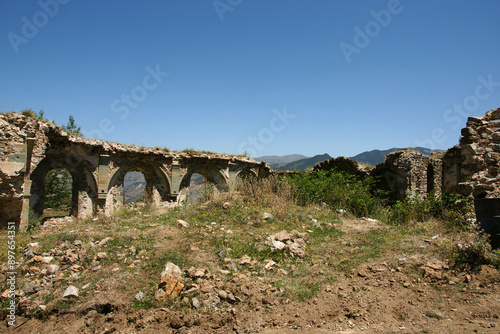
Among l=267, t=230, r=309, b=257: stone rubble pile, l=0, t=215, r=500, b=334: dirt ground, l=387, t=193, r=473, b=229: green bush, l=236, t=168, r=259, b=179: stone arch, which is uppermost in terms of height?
l=236, t=168, r=259, b=179: stone arch

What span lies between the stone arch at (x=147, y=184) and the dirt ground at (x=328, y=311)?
8.82m

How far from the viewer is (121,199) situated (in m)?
13.1

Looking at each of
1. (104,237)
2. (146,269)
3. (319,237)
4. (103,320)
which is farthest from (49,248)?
(319,237)

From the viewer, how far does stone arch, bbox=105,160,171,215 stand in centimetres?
1275

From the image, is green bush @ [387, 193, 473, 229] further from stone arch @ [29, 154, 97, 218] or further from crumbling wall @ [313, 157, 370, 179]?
stone arch @ [29, 154, 97, 218]

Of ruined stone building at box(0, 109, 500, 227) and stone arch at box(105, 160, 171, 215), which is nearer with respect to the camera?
ruined stone building at box(0, 109, 500, 227)

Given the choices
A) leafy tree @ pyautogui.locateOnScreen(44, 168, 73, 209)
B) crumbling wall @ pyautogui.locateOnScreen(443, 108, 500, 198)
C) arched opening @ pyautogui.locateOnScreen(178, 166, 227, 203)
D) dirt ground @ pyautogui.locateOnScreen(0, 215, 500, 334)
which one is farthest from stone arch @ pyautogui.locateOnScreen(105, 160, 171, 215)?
crumbling wall @ pyautogui.locateOnScreen(443, 108, 500, 198)

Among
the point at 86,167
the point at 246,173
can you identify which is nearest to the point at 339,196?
the point at 246,173

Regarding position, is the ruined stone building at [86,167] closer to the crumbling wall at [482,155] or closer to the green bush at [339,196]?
the green bush at [339,196]

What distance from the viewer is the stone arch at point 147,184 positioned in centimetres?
1275

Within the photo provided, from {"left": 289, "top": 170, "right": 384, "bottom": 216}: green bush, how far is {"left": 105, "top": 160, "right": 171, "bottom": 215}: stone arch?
6799mm

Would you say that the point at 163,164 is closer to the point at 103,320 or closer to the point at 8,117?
the point at 8,117

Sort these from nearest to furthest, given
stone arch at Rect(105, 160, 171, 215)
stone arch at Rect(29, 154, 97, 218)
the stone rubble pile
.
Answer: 1. the stone rubble pile
2. stone arch at Rect(29, 154, 97, 218)
3. stone arch at Rect(105, 160, 171, 215)

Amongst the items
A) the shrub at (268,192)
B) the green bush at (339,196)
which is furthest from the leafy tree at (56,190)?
the green bush at (339,196)
